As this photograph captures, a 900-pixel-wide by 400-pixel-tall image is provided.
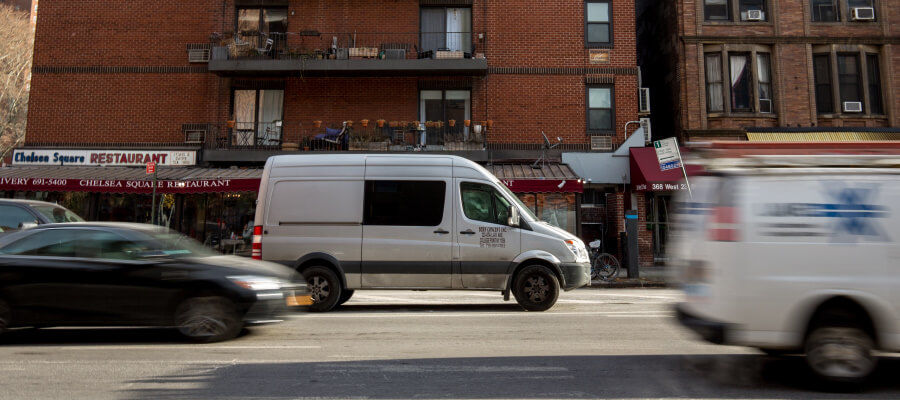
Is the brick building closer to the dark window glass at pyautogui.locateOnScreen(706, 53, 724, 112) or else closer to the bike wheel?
the dark window glass at pyautogui.locateOnScreen(706, 53, 724, 112)

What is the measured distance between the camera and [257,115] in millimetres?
19297

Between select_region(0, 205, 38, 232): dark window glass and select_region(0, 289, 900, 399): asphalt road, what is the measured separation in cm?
305

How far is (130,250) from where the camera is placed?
20.9ft

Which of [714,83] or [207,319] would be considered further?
[714,83]

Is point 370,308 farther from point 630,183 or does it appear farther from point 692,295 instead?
point 630,183

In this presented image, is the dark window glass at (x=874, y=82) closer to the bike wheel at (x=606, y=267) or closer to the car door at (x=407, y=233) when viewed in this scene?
the bike wheel at (x=606, y=267)

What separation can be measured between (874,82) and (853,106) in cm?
135

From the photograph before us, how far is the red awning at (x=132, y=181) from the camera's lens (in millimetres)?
16172

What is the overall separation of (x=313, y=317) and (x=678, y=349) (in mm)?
5149

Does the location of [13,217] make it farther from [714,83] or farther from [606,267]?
[714,83]

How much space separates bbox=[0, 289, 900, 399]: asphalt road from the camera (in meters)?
4.50

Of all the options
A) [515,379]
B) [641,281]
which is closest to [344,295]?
[515,379]

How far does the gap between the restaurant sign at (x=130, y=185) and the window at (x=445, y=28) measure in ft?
25.3

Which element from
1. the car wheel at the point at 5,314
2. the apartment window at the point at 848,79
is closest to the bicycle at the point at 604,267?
the apartment window at the point at 848,79
